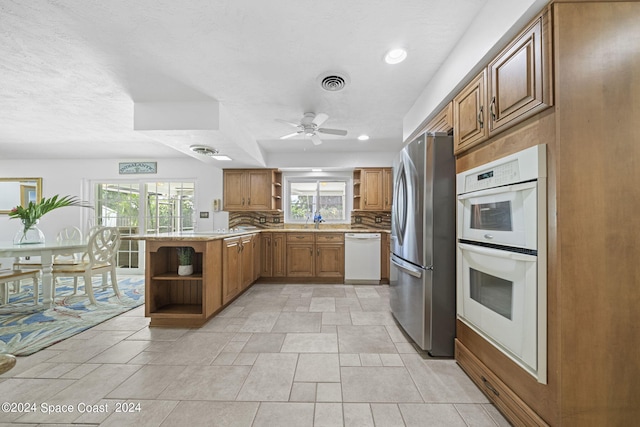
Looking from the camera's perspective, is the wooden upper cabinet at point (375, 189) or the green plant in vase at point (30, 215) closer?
the green plant in vase at point (30, 215)

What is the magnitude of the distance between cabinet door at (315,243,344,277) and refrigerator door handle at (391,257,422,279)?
191cm

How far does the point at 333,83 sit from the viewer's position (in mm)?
2375

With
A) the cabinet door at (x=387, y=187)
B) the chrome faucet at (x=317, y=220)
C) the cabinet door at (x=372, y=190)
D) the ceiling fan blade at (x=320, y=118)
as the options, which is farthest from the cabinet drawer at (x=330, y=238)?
the ceiling fan blade at (x=320, y=118)

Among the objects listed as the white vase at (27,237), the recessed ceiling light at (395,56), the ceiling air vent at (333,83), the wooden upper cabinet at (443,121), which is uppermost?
the recessed ceiling light at (395,56)

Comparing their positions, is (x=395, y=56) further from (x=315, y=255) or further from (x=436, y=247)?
(x=315, y=255)

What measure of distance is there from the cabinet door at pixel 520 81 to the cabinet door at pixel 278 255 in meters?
3.65

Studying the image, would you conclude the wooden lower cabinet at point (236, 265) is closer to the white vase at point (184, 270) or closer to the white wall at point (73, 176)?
the white vase at point (184, 270)

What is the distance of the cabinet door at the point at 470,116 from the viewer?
165cm

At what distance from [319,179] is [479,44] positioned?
392 centimetres

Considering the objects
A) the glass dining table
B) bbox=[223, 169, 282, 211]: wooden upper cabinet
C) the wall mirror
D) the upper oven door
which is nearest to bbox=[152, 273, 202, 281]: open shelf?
the glass dining table

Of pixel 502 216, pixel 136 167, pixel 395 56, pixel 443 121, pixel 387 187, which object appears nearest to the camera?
pixel 502 216

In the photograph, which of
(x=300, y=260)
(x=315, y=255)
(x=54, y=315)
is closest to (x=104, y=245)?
(x=54, y=315)

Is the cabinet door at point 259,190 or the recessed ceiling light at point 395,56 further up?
the recessed ceiling light at point 395,56

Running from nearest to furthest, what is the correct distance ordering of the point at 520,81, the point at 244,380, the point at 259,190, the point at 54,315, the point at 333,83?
the point at 520,81 → the point at 244,380 → the point at 333,83 → the point at 54,315 → the point at 259,190
